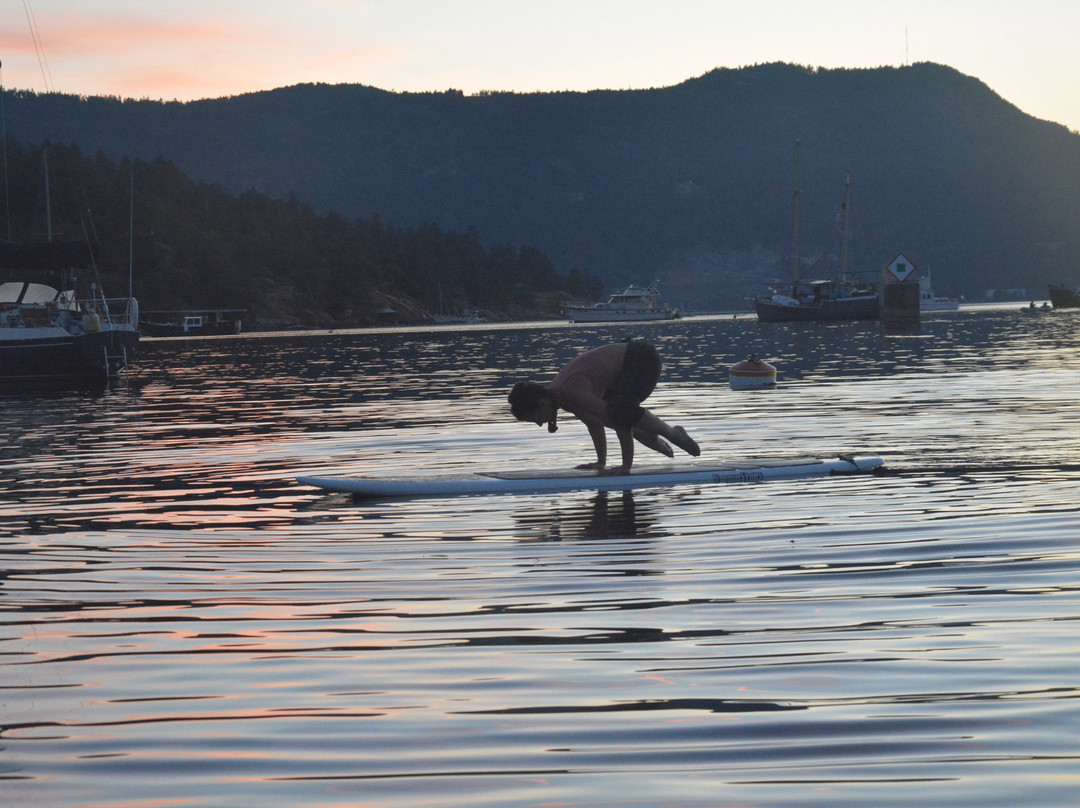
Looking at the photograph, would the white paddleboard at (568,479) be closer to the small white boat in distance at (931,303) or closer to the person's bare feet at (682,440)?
the person's bare feet at (682,440)

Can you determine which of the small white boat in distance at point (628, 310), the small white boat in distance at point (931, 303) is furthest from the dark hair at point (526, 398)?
the small white boat in distance at point (931, 303)

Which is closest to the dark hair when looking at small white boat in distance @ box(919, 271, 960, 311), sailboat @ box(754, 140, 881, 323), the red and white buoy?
the red and white buoy

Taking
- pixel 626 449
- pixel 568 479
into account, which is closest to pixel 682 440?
pixel 626 449

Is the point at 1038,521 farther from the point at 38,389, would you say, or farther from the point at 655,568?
the point at 38,389

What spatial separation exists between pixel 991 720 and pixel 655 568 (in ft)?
13.9

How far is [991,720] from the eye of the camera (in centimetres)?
575

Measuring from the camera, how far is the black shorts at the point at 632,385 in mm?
14062

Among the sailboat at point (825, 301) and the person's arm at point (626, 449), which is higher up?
the sailboat at point (825, 301)

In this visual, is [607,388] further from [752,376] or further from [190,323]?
[190,323]

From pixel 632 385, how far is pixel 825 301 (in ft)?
375

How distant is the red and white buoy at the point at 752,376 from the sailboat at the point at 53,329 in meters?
21.6

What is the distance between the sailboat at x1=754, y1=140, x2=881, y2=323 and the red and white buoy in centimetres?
8551

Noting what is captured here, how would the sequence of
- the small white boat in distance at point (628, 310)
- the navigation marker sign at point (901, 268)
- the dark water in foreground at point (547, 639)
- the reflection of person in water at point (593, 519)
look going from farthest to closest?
the small white boat in distance at point (628, 310) < the navigation marker sign at point (901, 268) < the reflection of person in water at point (593, 519) < the dark water in foreground at point (547, 639)

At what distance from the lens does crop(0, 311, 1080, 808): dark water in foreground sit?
5.23 metres
